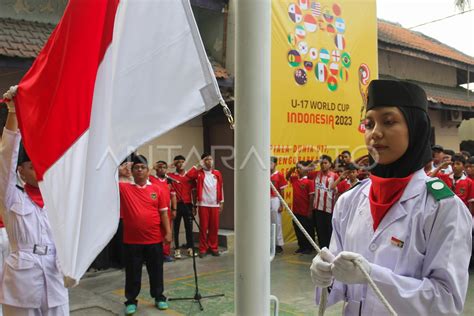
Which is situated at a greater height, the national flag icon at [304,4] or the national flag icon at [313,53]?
the national flag icon at [304,4]

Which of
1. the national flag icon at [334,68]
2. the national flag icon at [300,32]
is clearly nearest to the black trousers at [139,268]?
the national flag icon at [300,32]

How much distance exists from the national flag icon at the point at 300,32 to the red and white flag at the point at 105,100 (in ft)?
24.8

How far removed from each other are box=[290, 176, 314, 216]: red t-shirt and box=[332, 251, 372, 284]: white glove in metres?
7.05

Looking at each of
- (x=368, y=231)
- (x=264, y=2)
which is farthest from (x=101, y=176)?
(x=368, y=231)

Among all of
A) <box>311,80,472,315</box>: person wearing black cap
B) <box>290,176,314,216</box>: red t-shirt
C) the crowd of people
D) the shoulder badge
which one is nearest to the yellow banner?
<box>290,176,314,216</box>: red t-shirt

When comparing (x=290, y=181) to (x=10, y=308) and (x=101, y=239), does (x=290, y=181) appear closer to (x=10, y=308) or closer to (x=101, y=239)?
(x=10, y=308)

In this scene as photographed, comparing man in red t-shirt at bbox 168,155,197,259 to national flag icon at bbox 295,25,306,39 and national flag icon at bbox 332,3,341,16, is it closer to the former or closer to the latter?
national flag icon at bbox 295,25,306,39

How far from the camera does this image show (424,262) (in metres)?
1.79

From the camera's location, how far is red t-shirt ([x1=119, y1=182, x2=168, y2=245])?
5430 millimetres

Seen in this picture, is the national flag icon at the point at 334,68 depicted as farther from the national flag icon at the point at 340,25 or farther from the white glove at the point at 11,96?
the white glove at the point at 11,96

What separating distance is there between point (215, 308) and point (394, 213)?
3.96 metres

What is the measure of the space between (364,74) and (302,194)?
3411 millimetres

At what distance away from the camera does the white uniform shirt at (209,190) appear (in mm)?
8266

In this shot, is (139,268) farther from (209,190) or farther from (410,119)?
(410,119)
